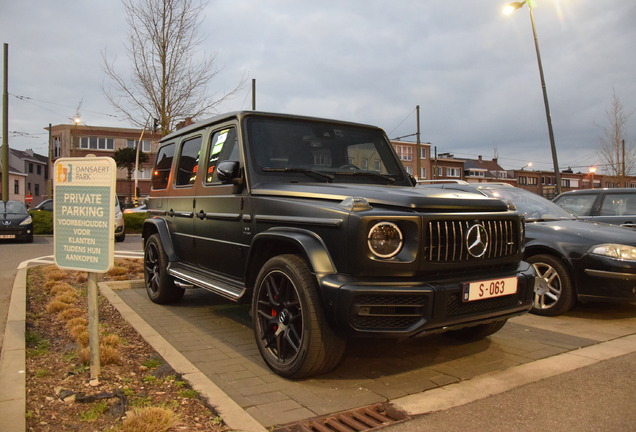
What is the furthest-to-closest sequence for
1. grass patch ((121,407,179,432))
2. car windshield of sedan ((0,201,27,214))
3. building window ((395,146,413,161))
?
building window ((395,146,413,161)) < car windshield of sedan ((0,201,27,214)) < grass patch ((121,407,179,432))

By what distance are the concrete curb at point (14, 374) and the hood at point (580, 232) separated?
530cm

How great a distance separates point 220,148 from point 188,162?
0.94m

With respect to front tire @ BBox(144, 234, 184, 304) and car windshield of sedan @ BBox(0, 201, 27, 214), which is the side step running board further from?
car windshield of sedan @ BBox(0, 201, 27, 214)

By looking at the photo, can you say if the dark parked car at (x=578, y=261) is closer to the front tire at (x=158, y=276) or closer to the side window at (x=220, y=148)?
the side window at (x=220, y=148)

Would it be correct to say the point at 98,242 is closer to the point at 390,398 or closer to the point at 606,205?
the point at 390,398

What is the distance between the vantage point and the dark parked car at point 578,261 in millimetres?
5285

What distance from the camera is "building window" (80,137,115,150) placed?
175 feet

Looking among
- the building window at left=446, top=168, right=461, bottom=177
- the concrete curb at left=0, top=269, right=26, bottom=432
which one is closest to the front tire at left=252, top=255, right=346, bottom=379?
the concrete curb at left=0, top=269, right=26, bottom=432

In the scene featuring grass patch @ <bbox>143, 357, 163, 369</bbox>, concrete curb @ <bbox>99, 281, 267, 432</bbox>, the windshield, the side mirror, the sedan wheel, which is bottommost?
grass patch @ <bbox>143, 357, 163, 369</bbox>

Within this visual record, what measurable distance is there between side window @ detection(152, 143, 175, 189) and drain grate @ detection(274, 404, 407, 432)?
4.08 meters

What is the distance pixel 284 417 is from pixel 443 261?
141cm

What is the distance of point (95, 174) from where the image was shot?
11.6 feet

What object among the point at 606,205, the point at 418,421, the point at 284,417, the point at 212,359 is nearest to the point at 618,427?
the point at 418,421

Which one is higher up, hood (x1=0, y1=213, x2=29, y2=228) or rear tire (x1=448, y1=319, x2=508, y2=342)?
hood (x1=0, y1=213, x2=29, y2=228)
